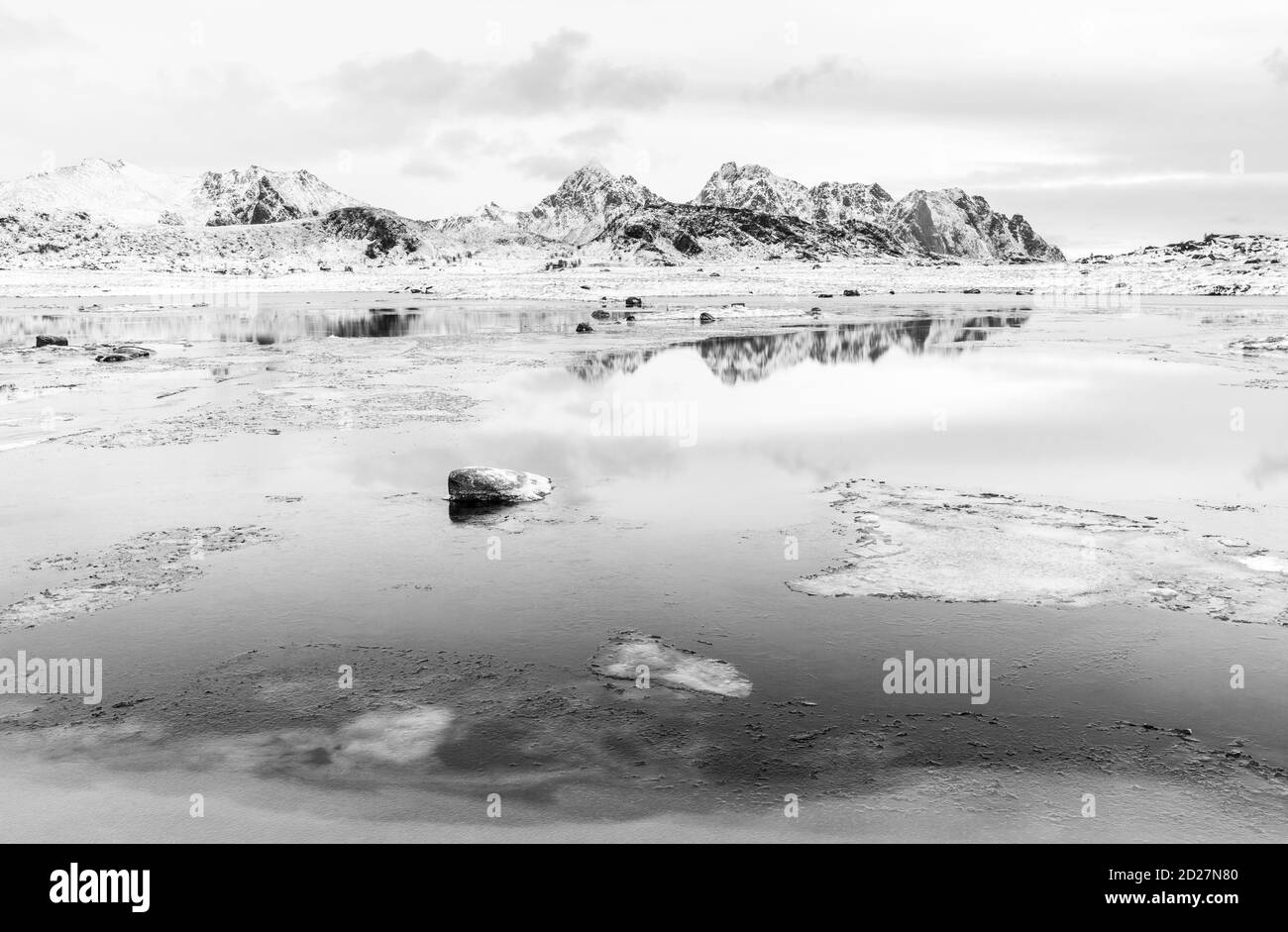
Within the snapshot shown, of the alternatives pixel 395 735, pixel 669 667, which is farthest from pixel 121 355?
pixel 669 667

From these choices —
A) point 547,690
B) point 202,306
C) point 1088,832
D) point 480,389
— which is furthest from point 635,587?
point 202,306

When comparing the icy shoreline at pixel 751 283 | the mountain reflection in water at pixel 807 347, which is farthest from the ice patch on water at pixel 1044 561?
the icy shoreline at pixel 751 283

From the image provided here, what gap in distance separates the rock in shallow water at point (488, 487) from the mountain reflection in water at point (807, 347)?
1435 cm

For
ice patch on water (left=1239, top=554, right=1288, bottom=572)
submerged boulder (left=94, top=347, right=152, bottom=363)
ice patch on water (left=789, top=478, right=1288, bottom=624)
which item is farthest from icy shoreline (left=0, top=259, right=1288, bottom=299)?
ice patch on water (left=1239, top=554, right=1288, bottom=572)

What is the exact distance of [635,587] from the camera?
1138 centimetres

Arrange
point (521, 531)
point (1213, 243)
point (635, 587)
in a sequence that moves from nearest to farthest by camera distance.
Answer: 1. point (635, 587)
2. point (521, 531)
3. point (1213, 243)

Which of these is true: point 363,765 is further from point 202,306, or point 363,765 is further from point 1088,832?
point 202,306

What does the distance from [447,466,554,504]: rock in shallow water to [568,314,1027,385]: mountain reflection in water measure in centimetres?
1435

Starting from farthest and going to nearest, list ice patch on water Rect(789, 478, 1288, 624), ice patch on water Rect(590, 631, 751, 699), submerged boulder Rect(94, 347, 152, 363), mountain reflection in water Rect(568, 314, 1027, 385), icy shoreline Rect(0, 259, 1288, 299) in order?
icy shoreline Rect(0, 259, 1288, 299), submerged boulder Rect(94, 347, 152, 363), mountain reflection in water Rect(568, 314, 1027, 385), ice patch on water Rect(789, 478, 1288, 624), ice patch on water Rect(590, 631, 751, 699)

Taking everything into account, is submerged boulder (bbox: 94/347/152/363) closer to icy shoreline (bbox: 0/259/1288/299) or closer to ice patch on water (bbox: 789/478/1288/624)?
ice patch on water (bbox: 789/478/1288/624)

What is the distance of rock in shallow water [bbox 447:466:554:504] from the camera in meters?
15.2

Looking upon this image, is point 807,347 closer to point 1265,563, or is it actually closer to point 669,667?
point 1265,563

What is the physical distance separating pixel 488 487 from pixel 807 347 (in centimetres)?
2737

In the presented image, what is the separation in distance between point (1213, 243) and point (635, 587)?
7662 inches
